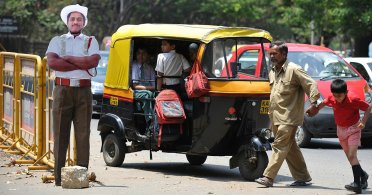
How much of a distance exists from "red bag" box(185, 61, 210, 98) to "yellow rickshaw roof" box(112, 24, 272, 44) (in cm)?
39

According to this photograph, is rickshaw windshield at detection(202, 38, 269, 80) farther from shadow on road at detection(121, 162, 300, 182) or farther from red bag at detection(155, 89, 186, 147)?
shadow on road at detection(121, 162, 300, 182)

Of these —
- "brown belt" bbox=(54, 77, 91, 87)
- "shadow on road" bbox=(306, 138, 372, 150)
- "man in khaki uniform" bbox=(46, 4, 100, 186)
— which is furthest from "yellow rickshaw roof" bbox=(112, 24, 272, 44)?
"shadow on road" bbox=(306, 138, 372, 150)

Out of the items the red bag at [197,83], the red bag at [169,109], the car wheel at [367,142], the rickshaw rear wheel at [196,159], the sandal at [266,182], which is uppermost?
the red bag at [197,83]

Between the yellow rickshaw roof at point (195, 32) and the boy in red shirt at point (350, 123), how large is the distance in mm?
1877

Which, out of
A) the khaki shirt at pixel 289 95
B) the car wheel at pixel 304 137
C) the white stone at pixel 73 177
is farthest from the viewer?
the car wheel at pixel 304 137

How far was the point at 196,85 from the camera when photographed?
455 inches

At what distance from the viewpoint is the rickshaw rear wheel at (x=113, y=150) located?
1306 cm

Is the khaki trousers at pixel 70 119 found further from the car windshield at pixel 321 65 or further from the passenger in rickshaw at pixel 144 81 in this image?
the car windshield at pixel 321 65

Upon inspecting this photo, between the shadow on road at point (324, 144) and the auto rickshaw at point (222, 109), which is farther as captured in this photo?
the shadow on road at point (324, 144)

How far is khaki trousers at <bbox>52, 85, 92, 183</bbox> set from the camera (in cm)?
1045

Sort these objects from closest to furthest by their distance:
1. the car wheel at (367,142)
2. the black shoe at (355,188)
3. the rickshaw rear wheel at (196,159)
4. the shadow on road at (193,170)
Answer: the black shoe at (355,188) < the shadow on road at (193,170) < the rickshaw rear wheel at (196,159) < the car wheel at (367,142)

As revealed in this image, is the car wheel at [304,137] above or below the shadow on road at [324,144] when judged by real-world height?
above

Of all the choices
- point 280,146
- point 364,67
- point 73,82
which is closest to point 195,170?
point 280,146

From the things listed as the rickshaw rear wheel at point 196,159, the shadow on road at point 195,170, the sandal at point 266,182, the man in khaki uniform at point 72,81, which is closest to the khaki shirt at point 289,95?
the sandal at point 266,182
